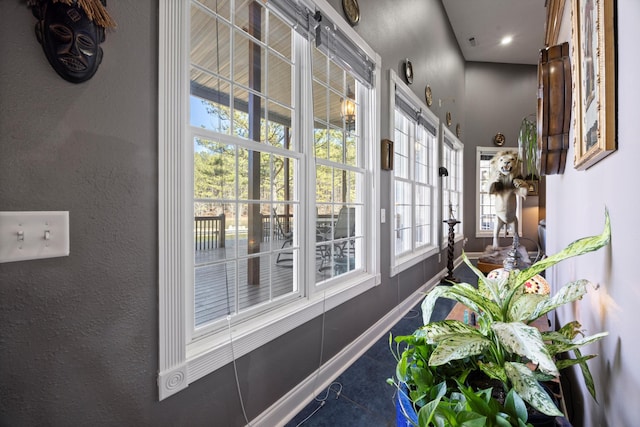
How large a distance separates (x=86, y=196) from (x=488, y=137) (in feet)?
25.1

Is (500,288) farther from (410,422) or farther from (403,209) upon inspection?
(403,209)

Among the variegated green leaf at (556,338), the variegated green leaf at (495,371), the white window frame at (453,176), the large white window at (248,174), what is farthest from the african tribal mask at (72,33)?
the white window frame at (453,176)

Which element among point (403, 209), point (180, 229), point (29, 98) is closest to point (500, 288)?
point (180, 229)

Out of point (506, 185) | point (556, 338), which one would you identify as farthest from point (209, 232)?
point (506, 185)

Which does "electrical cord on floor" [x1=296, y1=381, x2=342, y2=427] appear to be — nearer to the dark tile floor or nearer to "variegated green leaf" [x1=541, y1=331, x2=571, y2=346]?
the dark tile floor

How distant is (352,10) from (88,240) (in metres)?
2.31

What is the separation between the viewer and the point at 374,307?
2648 mm

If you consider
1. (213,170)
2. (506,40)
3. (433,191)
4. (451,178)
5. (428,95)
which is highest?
(506,40)

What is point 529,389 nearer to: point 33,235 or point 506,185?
point 33,235

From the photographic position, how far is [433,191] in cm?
454

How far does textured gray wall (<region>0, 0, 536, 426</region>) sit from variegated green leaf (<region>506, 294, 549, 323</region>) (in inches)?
45.1

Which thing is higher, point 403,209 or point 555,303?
point 403,209

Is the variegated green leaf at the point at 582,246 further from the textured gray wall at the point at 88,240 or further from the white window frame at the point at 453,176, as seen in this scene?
the white window frame at the point at 453,176

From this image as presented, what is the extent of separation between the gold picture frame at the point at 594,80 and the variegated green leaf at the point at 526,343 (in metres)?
0.49
